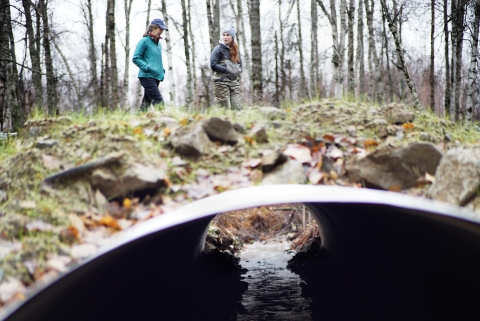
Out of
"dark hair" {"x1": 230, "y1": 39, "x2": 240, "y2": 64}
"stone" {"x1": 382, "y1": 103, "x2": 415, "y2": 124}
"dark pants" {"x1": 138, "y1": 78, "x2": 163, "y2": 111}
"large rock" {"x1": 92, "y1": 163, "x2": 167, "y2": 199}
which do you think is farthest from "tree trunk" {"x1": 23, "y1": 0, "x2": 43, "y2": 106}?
"stone" {"x1": 382, "y1": 103, "x2": 415, "y2": 124}

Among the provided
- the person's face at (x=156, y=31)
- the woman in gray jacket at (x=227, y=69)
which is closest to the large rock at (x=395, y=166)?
the woman in gray jacket at (x=227, y=69)

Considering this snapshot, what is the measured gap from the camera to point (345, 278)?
19.4 ft

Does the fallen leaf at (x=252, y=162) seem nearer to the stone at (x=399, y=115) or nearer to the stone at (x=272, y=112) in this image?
the stone at (x=272, y=112)

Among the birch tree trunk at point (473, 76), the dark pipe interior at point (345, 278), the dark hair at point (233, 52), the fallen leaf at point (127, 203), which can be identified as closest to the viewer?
the dark pipe interior at point (345, 278)

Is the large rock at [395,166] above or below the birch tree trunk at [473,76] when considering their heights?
below

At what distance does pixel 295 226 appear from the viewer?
1203 centimetres

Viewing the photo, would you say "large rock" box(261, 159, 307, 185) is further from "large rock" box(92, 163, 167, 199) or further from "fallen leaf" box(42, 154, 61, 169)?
"fallen leaf" box(42, 154, 61, 169)

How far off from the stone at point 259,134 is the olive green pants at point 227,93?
Result: 199 cm

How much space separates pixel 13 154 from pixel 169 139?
186 cm

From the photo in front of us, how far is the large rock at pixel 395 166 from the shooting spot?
4.43 meters

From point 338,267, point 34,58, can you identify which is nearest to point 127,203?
point 338,267

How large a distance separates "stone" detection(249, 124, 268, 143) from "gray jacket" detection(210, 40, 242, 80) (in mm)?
2217

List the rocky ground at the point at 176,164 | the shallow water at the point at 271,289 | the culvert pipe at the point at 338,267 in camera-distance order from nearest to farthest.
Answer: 1. the culvert pipe at the point at 338,267
2. the rocky ground at the point at 176,164
3. the shallow water at the point at 271,289

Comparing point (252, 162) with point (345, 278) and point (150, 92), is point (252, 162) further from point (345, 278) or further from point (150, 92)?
point (150, 92)
